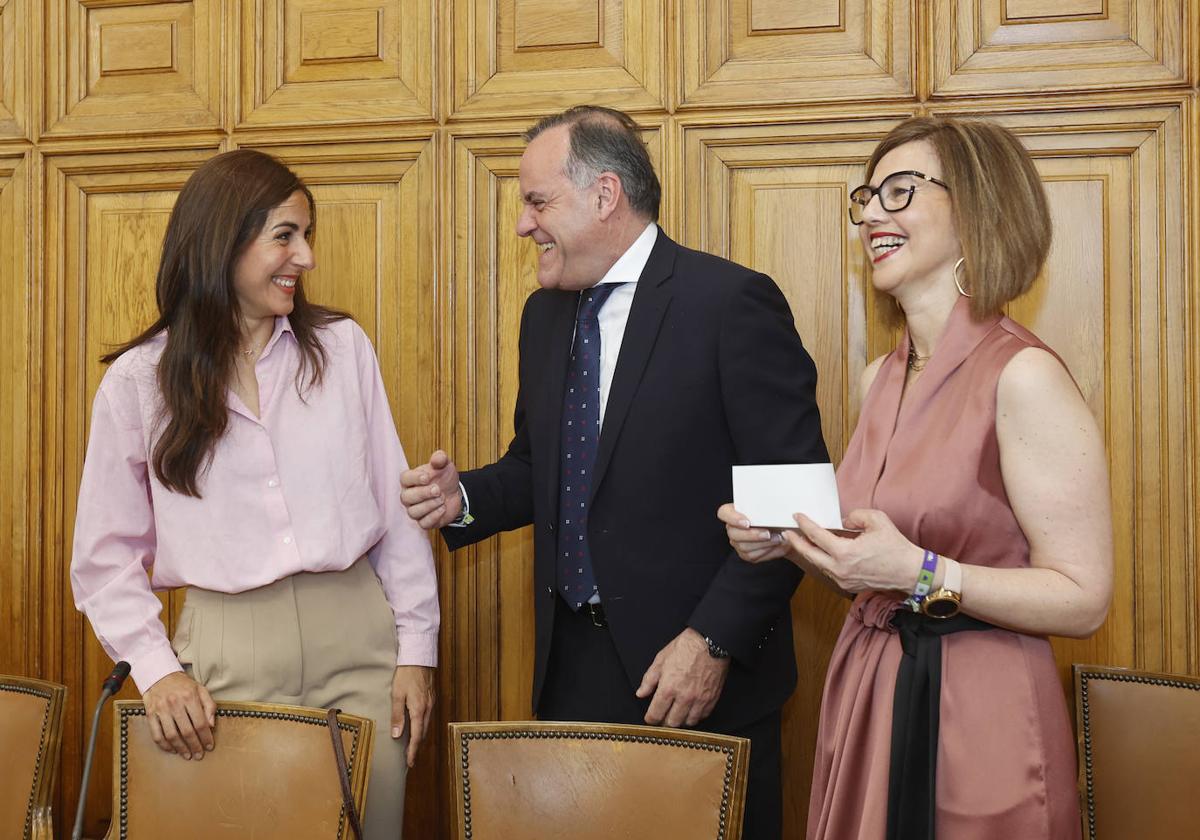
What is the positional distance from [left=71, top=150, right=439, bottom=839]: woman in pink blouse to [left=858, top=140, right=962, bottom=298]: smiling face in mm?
1182

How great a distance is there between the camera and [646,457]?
2150 mm

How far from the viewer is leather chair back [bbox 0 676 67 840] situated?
78.7 inches

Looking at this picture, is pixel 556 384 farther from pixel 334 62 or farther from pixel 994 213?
pixel 334 62

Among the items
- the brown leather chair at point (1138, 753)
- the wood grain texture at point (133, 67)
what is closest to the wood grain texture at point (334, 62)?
the wood grain texture at point (133, 67)

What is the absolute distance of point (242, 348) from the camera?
7.79 ft

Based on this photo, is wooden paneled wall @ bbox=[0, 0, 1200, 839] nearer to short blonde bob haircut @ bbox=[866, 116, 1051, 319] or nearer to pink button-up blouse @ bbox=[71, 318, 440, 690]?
pink button-up blouse @ bbox=[71, 318, 440, 690]

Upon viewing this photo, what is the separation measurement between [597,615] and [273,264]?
103cm

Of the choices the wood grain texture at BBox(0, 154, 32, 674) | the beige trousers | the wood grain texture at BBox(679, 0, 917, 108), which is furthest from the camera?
the wood grain texture at BBox(0, 154, 32, 674)

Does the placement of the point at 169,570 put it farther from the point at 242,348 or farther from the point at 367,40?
the point at 367,40

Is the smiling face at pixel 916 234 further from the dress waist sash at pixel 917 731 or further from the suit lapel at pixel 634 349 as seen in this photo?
the dress waist sash at pixel 917 731

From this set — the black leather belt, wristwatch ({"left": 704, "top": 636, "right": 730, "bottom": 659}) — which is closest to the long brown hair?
the black leather belt

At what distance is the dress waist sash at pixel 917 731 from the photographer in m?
1.74

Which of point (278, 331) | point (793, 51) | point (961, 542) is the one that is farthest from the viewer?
point (793, 51)

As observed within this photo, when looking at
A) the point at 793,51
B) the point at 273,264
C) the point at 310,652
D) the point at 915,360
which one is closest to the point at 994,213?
the point at 915,360
